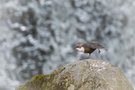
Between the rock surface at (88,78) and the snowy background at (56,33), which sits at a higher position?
the rock surface at (88,78)

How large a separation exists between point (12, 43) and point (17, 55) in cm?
23

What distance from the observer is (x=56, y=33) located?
707cm

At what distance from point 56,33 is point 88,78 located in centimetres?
393

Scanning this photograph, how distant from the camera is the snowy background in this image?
6758mm

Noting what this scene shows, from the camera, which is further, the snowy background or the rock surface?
the snowy background

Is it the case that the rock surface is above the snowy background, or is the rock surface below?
above

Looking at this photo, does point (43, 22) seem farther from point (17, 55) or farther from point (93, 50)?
point (93, 50)

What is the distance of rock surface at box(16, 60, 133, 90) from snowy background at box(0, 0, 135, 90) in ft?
10.4

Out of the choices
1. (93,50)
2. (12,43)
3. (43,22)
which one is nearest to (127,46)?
(43,22)

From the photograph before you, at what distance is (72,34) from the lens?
7.11 meters

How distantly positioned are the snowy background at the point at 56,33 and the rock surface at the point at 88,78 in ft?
10.4

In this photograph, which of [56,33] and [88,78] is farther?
[56,33]

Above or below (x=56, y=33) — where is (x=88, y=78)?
above

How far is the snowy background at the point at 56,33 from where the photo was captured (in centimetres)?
676
